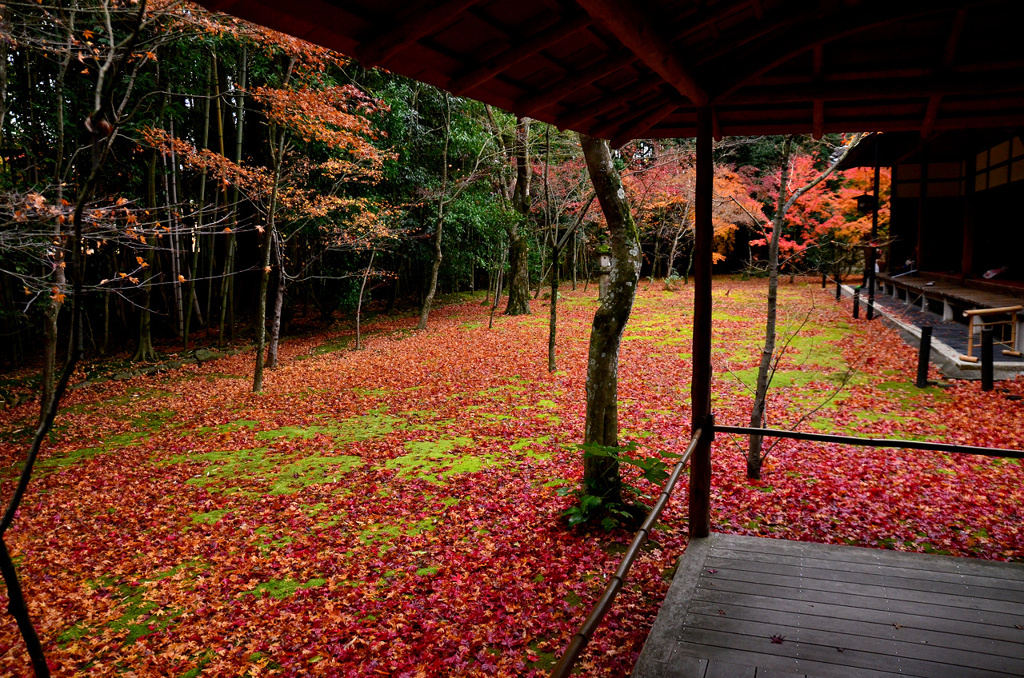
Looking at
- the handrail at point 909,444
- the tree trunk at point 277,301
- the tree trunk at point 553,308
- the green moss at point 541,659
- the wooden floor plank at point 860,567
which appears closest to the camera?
the wooden floor plank at point 860,567

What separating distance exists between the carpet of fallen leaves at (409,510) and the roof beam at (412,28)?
12.7 feet

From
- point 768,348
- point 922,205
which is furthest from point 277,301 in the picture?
point 922,205

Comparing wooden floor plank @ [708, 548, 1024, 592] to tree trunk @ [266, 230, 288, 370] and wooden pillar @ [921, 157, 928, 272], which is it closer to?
tree trunk @ [266, 230, 288, 370]

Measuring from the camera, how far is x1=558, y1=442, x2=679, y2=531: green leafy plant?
5302 mm

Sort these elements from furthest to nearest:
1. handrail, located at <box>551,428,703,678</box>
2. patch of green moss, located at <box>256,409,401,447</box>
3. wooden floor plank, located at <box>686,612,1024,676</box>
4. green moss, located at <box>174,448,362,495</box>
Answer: patch of green moss, located at <box>256,409,401,447</box> < green moss, located at <box>174,448,362,495</box> < wooden floor plank, located at <box>686,612,1024,676</box> < handrail, located at <box>551,428,703,678</box>

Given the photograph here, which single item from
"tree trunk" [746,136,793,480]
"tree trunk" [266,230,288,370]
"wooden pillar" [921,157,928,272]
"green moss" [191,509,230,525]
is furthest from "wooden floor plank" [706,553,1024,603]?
"wooden pillar" [921,157,928,272]

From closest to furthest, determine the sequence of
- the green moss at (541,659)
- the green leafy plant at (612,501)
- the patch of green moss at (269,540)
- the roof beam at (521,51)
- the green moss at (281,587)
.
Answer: the roof beam at (521,51) → the green moss at (541,659) → the green moss at (281,587) → the green leafy plant at (612,501) → the patch of green moss at (269,540)

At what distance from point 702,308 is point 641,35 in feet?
6.91

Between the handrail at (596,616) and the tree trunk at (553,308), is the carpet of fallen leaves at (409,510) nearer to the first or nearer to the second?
the tree trunk at (553,308)

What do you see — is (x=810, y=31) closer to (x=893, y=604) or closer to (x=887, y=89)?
(x=887, y=89)

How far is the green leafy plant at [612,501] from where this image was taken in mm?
5302

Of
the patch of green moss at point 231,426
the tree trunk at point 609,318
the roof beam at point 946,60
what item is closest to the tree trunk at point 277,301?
the patch of green moss at point 231,426

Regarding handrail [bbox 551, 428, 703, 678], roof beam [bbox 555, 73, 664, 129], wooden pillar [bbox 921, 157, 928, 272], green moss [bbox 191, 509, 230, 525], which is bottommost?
green moss [bbox 191, 509, 230, 525]

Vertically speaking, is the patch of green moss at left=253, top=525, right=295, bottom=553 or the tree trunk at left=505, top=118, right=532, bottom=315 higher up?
the tree trunk at left=505, top=118, right=532, bottom=315
